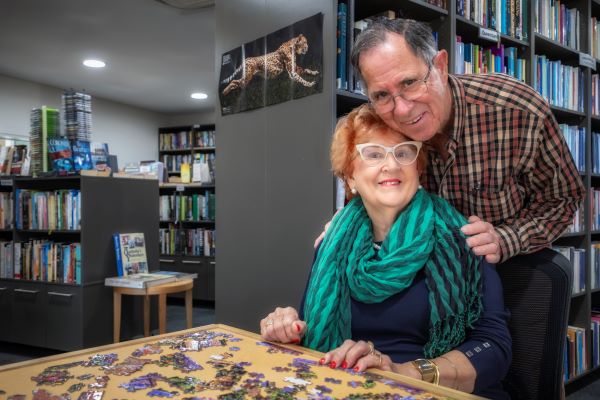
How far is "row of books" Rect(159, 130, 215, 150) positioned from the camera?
9.34 metres

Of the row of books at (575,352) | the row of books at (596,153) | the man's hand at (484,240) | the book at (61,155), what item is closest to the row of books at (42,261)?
the book at (61,155)

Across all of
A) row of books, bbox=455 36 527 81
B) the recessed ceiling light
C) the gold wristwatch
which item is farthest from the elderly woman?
the recessed ceiling light

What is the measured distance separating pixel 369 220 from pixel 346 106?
3.50 ft

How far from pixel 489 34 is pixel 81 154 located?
322cm

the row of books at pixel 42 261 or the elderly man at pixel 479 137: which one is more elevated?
the elderly man at pixel 479 137

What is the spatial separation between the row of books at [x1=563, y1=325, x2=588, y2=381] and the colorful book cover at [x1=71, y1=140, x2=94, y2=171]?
12.7ft

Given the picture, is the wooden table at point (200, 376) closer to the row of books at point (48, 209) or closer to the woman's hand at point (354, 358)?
the woman's hand at point (354, 358)

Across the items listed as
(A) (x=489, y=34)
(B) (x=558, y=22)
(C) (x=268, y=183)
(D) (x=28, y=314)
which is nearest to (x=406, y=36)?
(C) (x=268, y=183)

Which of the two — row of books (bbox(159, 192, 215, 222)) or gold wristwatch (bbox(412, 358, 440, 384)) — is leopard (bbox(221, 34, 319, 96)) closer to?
gold wristwatch (bbox(412, 358, 440, 384))

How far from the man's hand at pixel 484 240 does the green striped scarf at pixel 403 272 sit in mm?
22

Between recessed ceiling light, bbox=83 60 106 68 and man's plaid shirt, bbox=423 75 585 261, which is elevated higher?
recessed ceiling light, bbox=83 60 106 68

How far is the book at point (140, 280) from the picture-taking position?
12.1 feet

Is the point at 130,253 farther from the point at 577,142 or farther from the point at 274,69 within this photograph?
the point at 577,142

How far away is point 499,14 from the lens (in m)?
2.85
